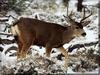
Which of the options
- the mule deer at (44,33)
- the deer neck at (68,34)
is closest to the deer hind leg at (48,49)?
the mule deer at (44,33)

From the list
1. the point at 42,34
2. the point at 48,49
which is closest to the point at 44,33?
the point at 42,34

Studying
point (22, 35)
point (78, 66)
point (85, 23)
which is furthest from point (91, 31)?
point (22, 35)

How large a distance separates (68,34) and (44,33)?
8.4 inches

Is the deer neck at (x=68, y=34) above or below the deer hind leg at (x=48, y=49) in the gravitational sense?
above

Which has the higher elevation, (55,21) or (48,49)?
(55,21)

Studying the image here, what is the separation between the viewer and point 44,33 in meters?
3.66

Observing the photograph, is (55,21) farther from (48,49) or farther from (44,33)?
(48,49)

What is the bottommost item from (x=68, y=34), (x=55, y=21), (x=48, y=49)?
(x=48, y=49)

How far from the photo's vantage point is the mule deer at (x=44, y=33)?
3611 millimetres

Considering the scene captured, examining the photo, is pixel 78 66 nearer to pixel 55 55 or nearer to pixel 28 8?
pixel 55 55

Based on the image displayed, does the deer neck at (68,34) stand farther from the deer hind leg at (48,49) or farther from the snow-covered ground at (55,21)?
the deer hind leg at (48,49)

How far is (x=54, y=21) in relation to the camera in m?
3.71

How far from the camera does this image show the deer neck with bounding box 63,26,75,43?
3.66 m

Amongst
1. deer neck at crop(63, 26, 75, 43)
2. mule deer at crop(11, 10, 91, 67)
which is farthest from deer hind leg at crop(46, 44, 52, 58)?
deer neck at crop(63, 26, 75, 43)
